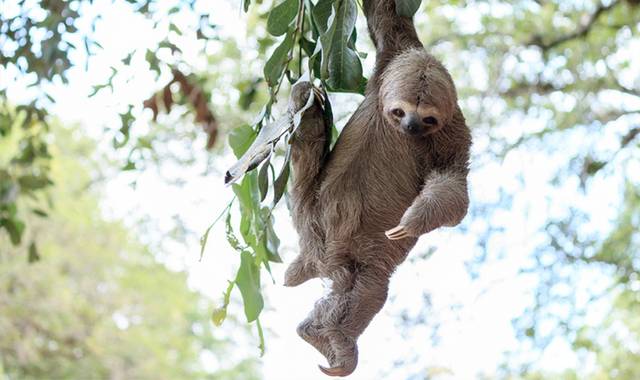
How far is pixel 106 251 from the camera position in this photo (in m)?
12.7

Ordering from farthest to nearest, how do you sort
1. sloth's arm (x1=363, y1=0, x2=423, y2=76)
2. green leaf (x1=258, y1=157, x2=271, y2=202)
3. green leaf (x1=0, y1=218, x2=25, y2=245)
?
green leaf (x1=0, y1=218, x2=25, y2=245) → sloth's arm (x1=363, y1=0, x2=423, y2=76) → green leaf (x1=258, y1=157, x2=271, y2=202)

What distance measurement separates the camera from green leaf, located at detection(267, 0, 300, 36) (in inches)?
77.5

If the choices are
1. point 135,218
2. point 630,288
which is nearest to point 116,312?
point 135,218

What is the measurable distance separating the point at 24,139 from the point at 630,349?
545 centimetres

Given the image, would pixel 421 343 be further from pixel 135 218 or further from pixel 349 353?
pixel 349 353

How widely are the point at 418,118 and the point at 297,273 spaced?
0.46 m

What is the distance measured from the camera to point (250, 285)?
1.90 meters

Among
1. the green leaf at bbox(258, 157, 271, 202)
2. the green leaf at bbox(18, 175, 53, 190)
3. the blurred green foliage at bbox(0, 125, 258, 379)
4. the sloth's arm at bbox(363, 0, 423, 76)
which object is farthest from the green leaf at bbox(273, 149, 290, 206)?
the blurred green foliage at bbox(0, 125, 258, 379)

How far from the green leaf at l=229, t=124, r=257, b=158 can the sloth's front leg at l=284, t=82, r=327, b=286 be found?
0.34 ft

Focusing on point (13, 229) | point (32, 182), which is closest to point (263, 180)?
point (13, 229)

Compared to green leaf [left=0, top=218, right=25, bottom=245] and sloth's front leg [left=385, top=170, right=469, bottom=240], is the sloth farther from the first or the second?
green leaf [left=0, top=218, right=25, bottom=245]

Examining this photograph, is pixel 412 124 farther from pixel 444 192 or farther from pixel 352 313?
pixel 352 313

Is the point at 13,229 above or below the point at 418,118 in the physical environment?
above

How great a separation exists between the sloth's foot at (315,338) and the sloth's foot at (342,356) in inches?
0.6
